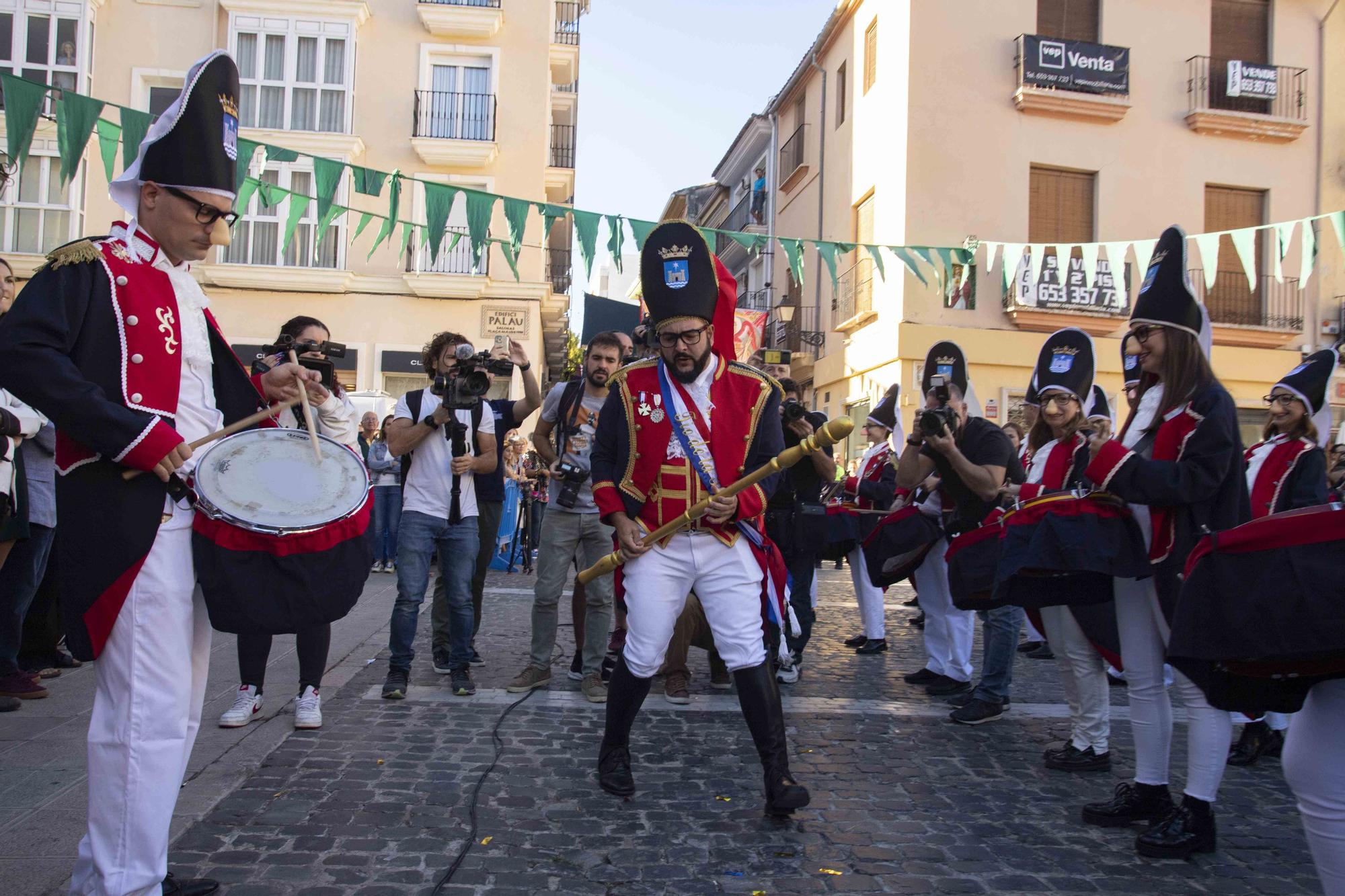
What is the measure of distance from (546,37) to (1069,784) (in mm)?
24010

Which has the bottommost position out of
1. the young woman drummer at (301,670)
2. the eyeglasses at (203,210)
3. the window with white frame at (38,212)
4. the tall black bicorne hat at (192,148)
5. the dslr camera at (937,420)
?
the young woman drummer at (301,670)

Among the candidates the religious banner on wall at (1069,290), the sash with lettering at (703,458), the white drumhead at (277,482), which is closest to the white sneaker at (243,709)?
the white drumhead at (277,482)

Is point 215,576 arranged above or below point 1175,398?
below

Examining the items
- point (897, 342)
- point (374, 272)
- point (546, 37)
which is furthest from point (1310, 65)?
point (374, 272)

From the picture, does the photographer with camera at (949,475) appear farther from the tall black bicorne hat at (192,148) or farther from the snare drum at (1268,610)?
the tall black bicorne hat at (192,148)

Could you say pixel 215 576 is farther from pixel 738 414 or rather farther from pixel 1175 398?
pixel 1175 398

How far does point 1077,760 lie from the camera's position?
4965 mm

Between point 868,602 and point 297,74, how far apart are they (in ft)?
71.1

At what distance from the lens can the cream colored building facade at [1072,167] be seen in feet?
67.0

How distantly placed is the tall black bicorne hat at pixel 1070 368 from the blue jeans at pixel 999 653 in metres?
1.39

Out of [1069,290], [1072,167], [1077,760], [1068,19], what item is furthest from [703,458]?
[1068,19]

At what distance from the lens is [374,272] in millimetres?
24297

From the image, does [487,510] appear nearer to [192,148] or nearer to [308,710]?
[308,710]

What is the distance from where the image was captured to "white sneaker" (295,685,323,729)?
5.26 metres
